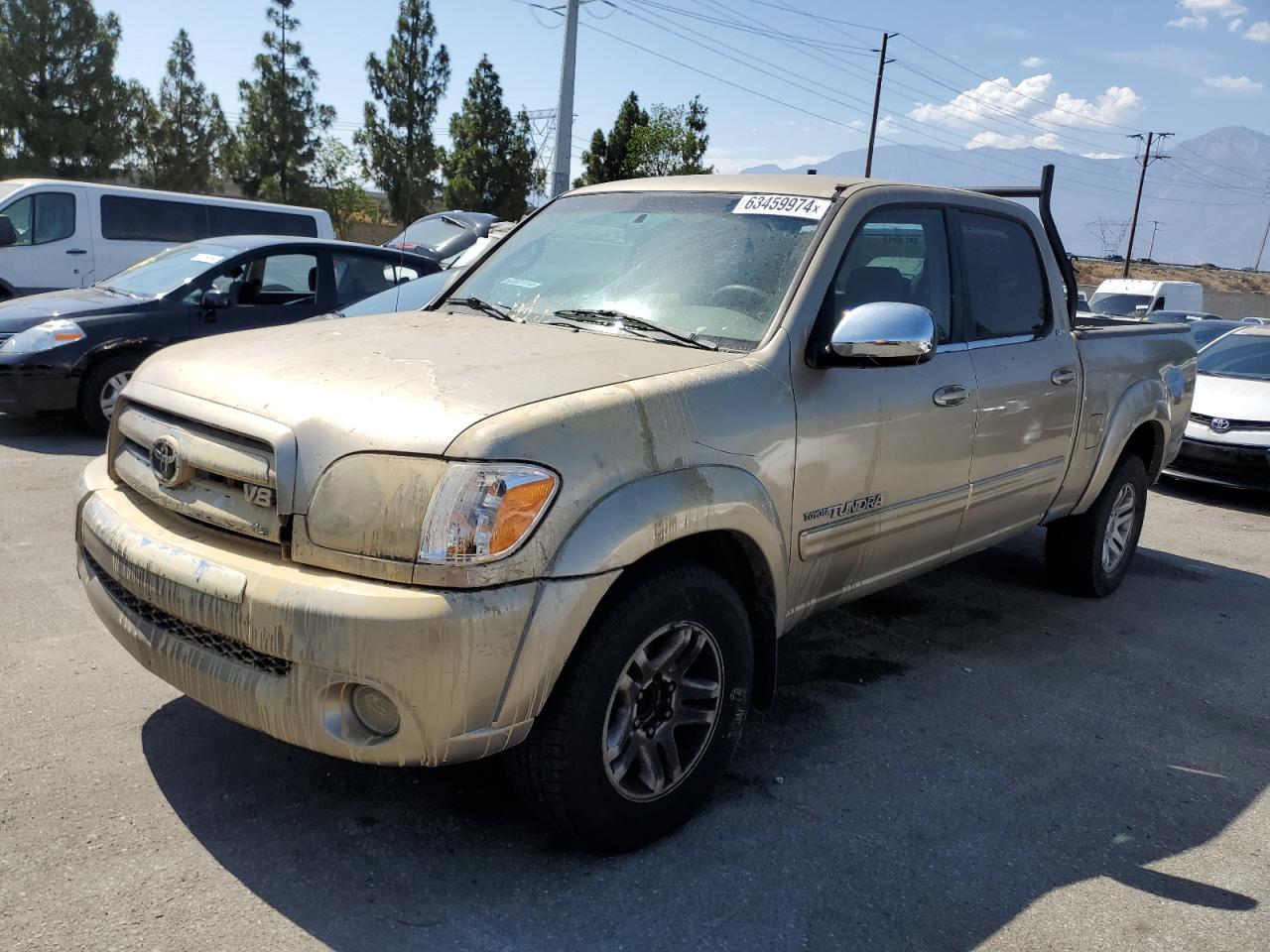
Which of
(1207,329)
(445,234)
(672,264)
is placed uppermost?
(445,234)

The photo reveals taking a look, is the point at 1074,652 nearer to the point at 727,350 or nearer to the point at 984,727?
the point at 984,727

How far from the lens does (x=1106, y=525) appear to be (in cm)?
527

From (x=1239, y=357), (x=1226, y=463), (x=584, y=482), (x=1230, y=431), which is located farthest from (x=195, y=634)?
(x=1239, y=357)

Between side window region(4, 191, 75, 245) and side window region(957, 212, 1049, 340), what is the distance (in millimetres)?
11083

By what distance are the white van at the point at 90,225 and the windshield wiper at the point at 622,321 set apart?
33.9 ft

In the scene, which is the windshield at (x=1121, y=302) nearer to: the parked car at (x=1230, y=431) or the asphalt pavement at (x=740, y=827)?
the parked car at (x=1230, y=431)

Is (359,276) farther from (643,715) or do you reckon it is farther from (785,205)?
(643,715)

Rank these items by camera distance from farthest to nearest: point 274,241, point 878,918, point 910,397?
point 274,241, point 910,397, point 878,918

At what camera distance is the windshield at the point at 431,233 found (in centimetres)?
1391

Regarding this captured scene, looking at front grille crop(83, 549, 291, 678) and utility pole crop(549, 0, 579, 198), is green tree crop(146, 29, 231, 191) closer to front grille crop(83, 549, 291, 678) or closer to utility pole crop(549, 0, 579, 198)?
utility pole crop(549, 0, 579, 198)

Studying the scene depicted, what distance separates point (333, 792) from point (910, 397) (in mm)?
2287

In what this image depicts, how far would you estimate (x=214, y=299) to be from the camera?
784cm

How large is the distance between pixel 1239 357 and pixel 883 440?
8194mm

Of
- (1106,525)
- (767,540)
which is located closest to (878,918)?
(767,540)
